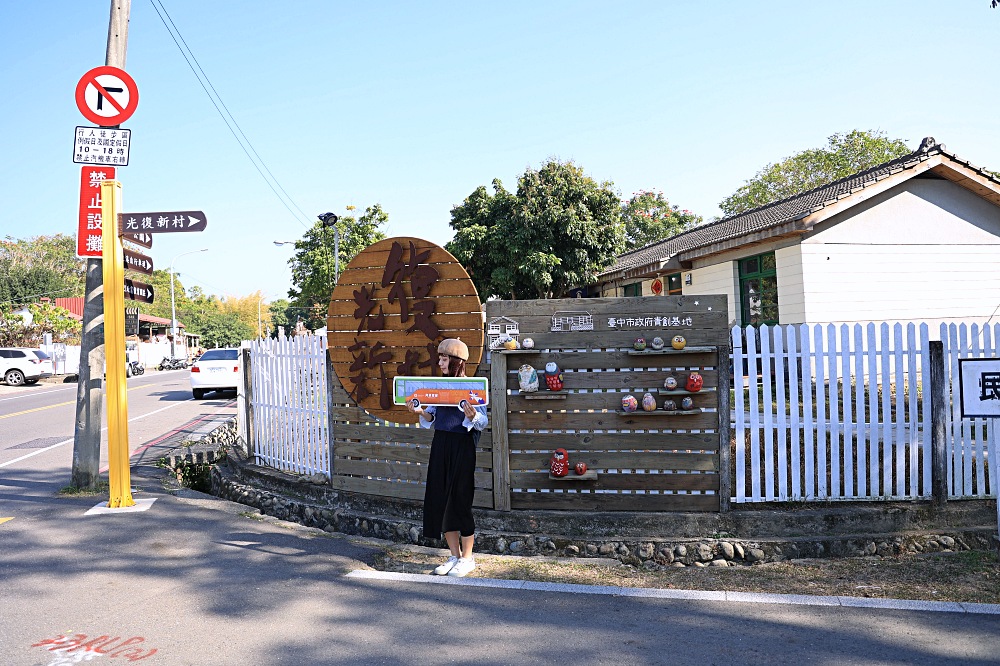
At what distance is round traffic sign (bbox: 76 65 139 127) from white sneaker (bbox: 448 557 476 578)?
19.0 ft

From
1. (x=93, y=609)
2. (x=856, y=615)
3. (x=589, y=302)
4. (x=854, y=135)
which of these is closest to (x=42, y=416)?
(x=93, y=609)

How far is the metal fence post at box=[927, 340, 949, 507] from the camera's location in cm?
567

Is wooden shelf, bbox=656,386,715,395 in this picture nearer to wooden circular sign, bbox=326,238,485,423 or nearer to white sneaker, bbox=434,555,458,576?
wooden circular sign, bbox=326,238,485,423

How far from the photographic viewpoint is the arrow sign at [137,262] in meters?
7.54

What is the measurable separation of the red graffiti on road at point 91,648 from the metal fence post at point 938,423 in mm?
5736

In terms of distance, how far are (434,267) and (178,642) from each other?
10.9 feet

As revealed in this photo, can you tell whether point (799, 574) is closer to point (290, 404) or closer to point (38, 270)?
point (290, 404)

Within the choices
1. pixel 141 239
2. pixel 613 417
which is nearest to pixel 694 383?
pixel 613 417

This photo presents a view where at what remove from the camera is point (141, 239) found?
298 inches

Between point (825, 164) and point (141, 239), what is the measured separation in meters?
29.7

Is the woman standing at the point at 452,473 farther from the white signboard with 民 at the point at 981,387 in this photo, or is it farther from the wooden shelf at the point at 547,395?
the white signboard with 民 at the point at 981,387

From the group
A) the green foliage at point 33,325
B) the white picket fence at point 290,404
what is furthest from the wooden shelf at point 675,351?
the green foliage at point 33,325

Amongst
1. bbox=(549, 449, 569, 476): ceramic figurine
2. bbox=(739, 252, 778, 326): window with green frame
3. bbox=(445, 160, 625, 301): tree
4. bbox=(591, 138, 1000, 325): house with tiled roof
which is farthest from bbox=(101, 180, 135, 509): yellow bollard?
bbox=(445, 160, 625, 301): tree

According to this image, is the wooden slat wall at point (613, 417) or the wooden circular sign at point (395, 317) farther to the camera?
the wooden circular sign at point (395, 317)
